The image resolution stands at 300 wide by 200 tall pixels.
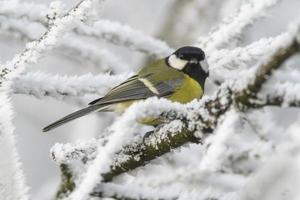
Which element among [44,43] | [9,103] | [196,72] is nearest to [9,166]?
[9,103]

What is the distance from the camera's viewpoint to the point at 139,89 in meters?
2.85

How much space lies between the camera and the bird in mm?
2740

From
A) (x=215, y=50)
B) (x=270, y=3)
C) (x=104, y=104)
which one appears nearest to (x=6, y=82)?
(x=270, y=3)

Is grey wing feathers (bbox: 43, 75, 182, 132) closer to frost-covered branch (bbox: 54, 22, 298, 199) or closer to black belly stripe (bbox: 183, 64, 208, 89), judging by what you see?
black belly stripe (bbox: 183, 64, 208, 89)

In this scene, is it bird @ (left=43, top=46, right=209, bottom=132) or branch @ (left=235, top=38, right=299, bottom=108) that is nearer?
branch @ (left=235, top=38, right=299, bottom=108)

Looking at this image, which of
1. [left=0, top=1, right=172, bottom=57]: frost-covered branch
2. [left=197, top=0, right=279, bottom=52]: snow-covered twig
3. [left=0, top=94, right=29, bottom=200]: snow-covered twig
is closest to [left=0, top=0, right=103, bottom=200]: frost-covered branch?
[left=0, top=94, right=29, bottom=200]: snow-covered twig

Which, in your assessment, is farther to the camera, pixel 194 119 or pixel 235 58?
pixel 235 58

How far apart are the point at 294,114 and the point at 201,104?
12.9 feet

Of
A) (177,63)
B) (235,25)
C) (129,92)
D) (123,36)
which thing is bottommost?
(235,25)

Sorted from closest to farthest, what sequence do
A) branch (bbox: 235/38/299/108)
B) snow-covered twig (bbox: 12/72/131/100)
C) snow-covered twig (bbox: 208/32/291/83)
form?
branch (bbox: 235/38/299/108) → snow-covered twig (bbox: 12/72/131/100) → snow-covered twig (bbox: 208/32/291/83)

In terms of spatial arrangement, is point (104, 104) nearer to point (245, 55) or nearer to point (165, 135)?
point (245, 55)

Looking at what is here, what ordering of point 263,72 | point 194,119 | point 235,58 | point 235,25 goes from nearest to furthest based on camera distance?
point 263,72, point 194,119, point 235,58, point 235,25

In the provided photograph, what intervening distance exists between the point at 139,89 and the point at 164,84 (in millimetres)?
157

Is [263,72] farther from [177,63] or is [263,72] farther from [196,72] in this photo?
[177,63]
